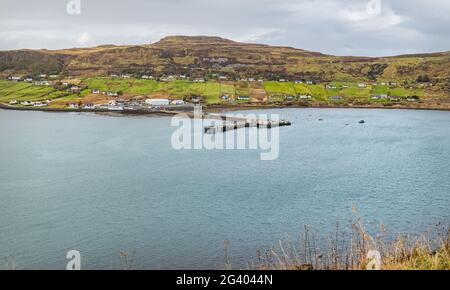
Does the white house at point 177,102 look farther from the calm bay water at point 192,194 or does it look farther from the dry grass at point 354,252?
the dry grass at point 354,252

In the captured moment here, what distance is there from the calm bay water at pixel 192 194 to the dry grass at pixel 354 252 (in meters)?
1.27

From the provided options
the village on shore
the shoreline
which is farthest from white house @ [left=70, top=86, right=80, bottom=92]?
the shoreline

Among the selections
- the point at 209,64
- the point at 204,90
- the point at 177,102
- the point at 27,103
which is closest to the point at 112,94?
the point at 177,102

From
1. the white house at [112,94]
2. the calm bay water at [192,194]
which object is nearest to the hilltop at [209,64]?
the white house at [112,94]

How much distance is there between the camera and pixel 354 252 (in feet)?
54.0

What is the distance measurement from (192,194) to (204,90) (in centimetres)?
7606

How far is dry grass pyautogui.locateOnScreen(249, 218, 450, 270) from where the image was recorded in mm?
8508

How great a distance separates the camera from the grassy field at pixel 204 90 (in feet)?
328

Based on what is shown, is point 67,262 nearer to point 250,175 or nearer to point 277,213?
point 277,213

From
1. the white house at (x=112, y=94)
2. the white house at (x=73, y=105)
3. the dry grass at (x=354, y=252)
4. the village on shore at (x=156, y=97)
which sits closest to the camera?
the dry grass at (x=354, y=252)

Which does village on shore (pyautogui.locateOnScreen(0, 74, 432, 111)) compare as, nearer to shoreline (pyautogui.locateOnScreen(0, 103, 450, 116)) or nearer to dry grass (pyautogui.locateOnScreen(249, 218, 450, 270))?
shoreline (pyautogui.locateOnScreen(0, 103, 450, 116))

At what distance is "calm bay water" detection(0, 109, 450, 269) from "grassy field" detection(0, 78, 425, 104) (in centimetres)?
4651

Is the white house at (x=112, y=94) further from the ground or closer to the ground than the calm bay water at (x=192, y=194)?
further from the ground

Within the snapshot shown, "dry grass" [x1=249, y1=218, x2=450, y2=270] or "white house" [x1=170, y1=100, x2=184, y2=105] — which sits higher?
"white house" [x1=170, y1=100, x2=184, y2=105]
